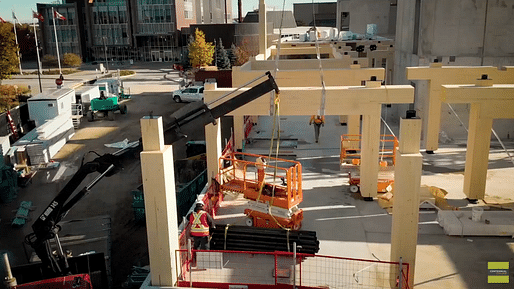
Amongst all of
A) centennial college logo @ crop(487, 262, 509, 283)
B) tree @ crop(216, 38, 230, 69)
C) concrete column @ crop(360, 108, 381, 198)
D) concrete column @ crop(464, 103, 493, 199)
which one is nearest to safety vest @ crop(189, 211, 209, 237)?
concrete column @ crop(360, 108, 381, 198)

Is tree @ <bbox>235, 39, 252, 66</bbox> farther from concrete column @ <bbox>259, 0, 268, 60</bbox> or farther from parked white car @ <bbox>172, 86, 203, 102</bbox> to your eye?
concrete column @ <bbox>259, 0, 268, 60</bbox>

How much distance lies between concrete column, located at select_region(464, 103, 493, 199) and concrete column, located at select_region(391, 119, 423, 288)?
20.0 feet

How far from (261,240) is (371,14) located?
141ft

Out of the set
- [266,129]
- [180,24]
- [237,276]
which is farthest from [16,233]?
[180,24]

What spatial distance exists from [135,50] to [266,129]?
6223 centimetres

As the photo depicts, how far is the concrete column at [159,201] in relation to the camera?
930cm

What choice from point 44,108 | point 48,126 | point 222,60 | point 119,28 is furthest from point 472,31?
point 119,28

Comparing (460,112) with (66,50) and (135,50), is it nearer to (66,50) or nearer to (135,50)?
(135,50)

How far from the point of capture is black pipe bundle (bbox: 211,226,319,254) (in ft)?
37.4

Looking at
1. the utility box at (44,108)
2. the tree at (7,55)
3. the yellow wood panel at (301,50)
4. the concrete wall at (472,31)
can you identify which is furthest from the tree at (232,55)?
the concrete wall at (472,31)

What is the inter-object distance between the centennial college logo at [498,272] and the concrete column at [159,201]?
7.19 meters

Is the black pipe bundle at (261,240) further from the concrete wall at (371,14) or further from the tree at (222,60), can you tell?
the tree at (222,60)

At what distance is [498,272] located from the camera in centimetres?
1090

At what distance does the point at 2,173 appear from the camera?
749 inches
